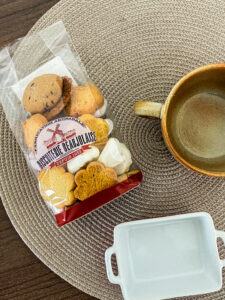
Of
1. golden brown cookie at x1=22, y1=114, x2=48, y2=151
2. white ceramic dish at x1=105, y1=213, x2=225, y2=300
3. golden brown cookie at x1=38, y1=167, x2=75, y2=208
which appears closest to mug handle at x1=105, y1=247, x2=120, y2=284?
white ceramic dish at x1=105, y1=213, x2=225, y2=300

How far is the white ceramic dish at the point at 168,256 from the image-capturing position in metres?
0.53

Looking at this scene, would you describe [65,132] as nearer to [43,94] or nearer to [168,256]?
[43,94]

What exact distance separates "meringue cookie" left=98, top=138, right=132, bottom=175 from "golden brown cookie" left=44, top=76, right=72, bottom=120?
93 mm

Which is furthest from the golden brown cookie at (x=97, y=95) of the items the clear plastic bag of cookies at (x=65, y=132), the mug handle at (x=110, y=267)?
the mug handle at (x=110, y=267)

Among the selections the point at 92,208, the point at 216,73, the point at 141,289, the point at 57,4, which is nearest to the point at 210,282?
the point at 141,289

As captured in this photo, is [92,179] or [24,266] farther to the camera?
[24,266]

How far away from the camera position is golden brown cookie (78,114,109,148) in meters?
0.51

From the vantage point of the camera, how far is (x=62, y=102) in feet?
1.70

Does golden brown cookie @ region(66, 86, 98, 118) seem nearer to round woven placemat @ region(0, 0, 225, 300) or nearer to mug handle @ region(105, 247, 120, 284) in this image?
round woven placemat @ region(0, 0, 225, 300)

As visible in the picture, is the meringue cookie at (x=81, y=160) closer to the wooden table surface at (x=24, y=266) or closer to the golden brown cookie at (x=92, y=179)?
the golden brown cookie at (x=92, y=179)

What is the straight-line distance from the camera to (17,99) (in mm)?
546

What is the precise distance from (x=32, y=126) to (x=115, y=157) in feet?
0.45

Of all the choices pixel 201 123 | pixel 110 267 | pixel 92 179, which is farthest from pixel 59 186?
pixel 201 123

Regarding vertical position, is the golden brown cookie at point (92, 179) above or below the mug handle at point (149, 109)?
below
